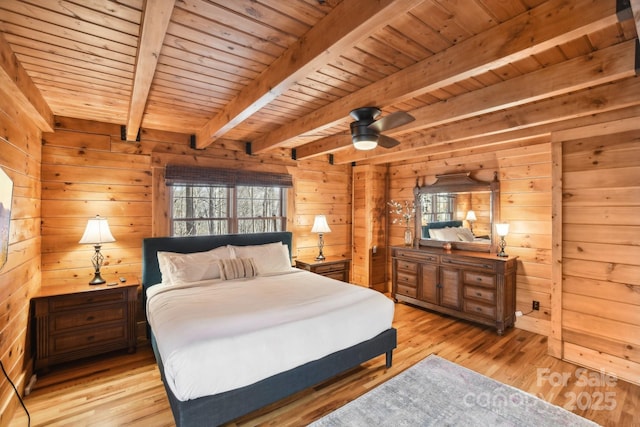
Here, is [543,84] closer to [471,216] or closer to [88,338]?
[471,216]

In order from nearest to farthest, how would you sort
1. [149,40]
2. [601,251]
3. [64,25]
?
[149,40]
[64,25]
[601,251]

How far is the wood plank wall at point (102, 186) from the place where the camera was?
3.19 metres

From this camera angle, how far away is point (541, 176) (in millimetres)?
3703

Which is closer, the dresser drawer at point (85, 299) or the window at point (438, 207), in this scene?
the dresser drawer at point (85, 299)

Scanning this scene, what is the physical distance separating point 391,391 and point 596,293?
2.25 meters

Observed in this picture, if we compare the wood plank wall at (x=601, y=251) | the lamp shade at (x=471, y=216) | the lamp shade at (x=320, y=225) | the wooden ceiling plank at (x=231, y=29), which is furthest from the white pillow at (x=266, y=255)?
the wood plank wall at (x=601, y=251)

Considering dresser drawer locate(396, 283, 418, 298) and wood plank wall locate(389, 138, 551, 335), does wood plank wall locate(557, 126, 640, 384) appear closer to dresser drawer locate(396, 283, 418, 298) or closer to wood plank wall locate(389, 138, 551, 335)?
wood plank wall locate(389, 138, 551, 335)

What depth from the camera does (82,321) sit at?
294 cm

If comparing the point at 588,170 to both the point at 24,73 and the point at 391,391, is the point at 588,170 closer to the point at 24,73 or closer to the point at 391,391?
the point at 391,391

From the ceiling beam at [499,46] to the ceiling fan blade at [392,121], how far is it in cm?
15

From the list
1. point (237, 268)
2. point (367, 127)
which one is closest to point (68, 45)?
point (367, 127)

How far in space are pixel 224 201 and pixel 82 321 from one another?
2.06 meters

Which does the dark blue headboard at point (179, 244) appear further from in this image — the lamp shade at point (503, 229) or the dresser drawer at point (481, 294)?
the lamp shade at point (503, 229)

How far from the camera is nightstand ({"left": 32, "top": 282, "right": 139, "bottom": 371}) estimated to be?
278 cm
